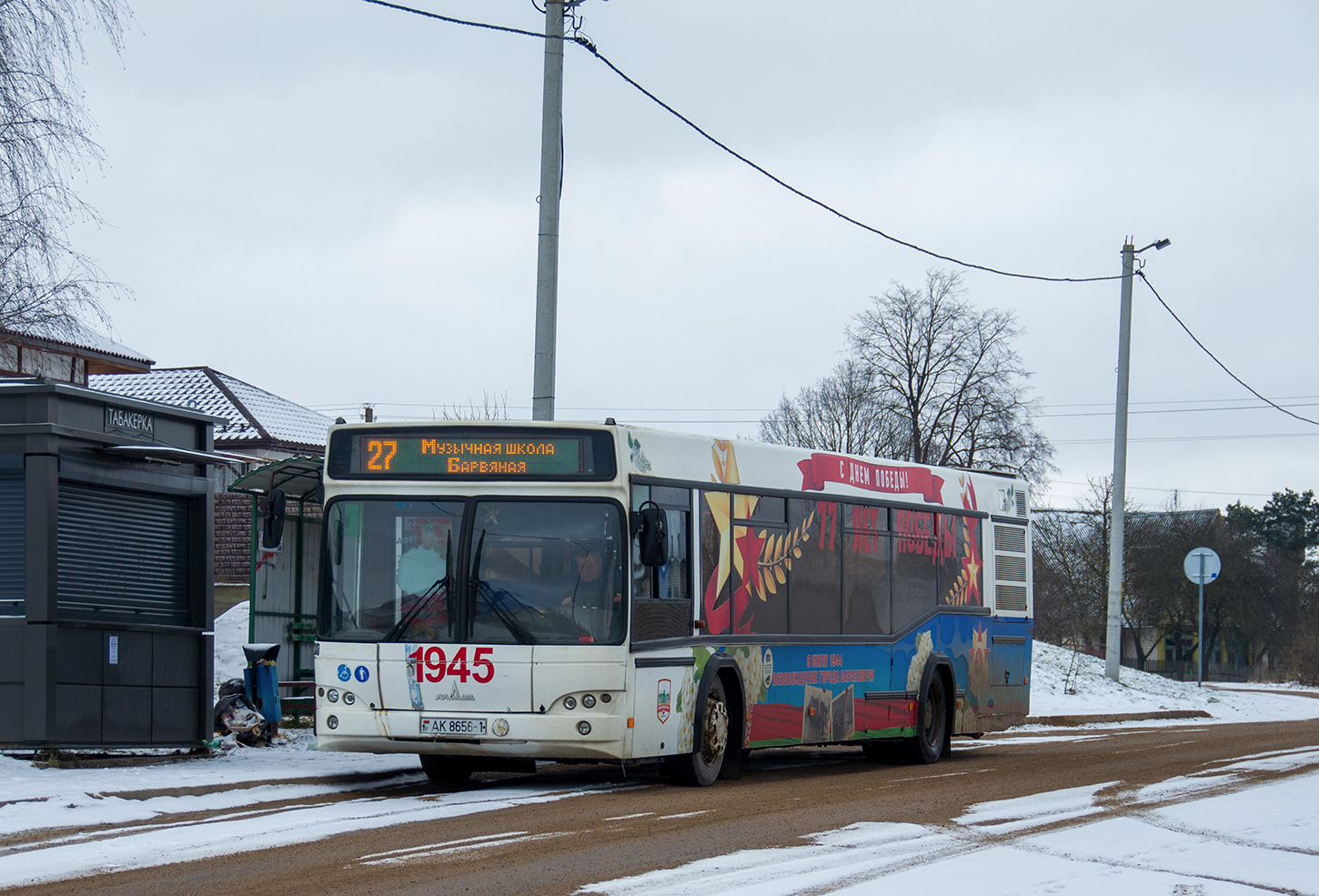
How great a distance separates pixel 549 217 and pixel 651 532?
18.1 ft

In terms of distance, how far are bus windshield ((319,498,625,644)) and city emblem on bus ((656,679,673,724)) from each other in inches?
27.4

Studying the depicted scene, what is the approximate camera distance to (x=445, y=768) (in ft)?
43.9

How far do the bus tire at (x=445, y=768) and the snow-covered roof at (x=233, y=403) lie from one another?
962 inches

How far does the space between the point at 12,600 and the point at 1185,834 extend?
9023mm

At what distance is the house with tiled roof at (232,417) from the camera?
30406 mm

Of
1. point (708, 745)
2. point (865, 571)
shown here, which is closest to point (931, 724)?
point (865, 571)

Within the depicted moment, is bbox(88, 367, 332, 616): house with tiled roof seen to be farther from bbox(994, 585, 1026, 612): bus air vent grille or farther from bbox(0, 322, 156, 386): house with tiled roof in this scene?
bbox(994, 585, 1026, 612): bus air vent grille

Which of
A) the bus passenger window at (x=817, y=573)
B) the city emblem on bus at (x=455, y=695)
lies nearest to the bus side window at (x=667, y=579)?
the city emblem on bus at (x=455, y=695)

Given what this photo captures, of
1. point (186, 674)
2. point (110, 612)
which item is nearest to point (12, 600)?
point (110, 612)

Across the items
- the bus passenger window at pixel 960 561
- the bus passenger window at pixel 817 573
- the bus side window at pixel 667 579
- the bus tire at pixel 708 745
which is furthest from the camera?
the bus passenger window at pixel 960 561

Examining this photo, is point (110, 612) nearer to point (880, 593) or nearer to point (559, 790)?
point (559, 790)

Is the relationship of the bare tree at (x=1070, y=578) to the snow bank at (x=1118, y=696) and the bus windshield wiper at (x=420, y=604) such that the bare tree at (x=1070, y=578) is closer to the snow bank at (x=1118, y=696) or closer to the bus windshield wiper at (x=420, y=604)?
the snow bank at (x=1118, y=696)

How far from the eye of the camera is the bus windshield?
39.6 ft

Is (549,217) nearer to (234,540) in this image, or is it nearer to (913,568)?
(913,568)
